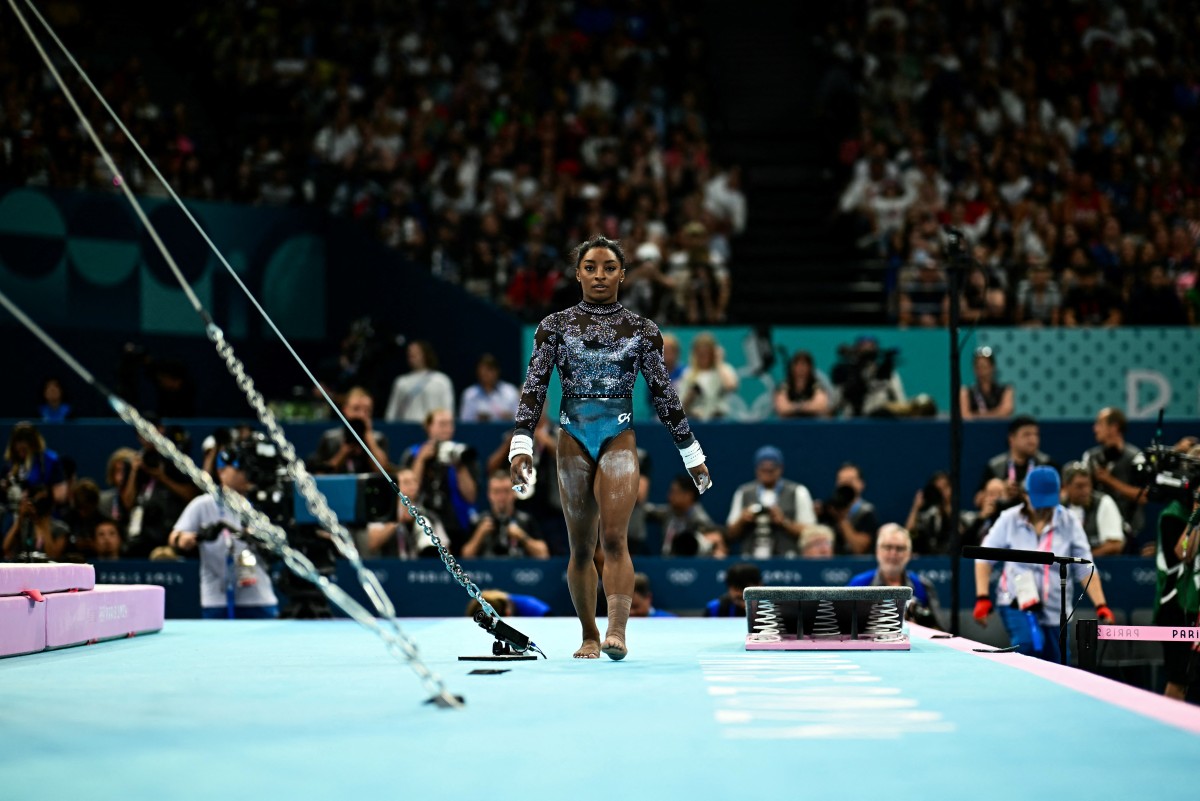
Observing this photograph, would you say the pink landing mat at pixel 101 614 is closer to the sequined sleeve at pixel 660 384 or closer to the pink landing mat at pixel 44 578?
the pink landing mat at pixel 44 578

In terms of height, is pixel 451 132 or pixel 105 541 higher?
pixel 451 132

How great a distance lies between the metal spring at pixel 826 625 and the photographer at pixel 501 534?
413 centimetres

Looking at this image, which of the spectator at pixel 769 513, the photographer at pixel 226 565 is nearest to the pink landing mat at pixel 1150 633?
the spectator at pixel 769 513

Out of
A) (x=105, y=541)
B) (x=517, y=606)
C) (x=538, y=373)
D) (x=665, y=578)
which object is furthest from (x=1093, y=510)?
(x=105, y=541)

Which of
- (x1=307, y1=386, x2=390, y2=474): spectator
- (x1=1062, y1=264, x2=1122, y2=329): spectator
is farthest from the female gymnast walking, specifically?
(x1=1062, y1=264, x2=1122, y2=329): spectator

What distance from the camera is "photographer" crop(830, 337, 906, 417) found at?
1273 cm

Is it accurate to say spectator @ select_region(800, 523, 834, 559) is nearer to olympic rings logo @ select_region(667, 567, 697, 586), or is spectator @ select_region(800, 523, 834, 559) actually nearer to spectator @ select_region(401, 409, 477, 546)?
olympic rings logo @ select_region(667, 567, 697, 586)

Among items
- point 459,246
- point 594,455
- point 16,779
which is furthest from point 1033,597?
point 459,246

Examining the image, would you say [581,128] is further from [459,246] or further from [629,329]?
[629,329]

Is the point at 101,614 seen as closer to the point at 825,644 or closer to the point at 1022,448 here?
the point at 825,644

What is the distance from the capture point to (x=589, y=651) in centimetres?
587

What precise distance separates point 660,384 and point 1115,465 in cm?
607

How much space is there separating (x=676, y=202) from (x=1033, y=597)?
860 cm

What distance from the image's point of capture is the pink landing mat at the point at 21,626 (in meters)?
5.67
